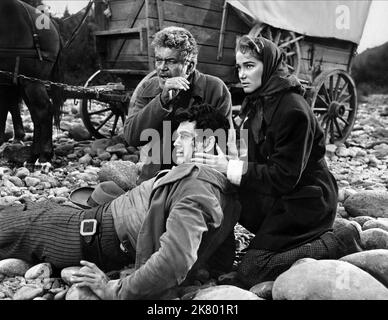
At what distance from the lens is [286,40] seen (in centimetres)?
712

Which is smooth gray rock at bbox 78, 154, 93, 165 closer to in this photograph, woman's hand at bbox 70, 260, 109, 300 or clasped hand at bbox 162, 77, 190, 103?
clasped hand at bbox 162, 77, 190, 103

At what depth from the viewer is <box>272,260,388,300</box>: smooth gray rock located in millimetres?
2148

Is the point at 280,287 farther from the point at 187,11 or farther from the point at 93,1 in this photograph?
the point at 93,1

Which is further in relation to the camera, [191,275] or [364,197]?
[364,197]

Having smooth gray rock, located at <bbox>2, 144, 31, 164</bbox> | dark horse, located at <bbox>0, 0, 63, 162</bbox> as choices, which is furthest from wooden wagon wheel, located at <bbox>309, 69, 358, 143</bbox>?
smooth gray rock, located at <bbox>2, 144, 31, 164</bbox>

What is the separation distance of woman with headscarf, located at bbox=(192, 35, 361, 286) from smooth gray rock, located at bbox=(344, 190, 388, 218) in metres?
1.29

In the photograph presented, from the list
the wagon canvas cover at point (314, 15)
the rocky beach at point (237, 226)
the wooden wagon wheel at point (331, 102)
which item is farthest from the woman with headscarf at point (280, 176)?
the wooden wagon wheel at point (331, 102)

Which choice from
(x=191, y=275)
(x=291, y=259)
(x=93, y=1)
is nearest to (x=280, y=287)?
(x=291, y=259)

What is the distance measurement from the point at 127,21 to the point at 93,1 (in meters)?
0.66

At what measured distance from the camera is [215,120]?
257 cm

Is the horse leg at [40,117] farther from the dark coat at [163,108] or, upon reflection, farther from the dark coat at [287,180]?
the dark coat at [287,180]

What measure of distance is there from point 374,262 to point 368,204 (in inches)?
67.4

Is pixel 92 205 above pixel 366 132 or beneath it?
above
